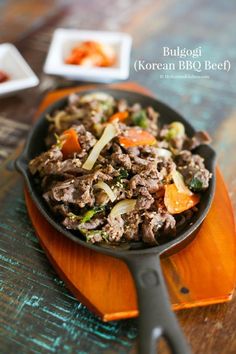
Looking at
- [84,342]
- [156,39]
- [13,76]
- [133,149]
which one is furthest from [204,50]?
[84,342]

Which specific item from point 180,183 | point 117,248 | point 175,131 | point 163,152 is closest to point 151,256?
point 117,248

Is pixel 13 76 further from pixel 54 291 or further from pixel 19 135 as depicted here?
pixel 54 291

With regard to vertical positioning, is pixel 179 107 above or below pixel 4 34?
below

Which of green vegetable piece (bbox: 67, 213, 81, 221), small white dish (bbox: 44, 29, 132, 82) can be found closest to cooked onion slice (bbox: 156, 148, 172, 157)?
green vegetable piece (bbox: 67, 213, 81, 221)

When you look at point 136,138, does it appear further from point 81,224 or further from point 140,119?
point 81,224

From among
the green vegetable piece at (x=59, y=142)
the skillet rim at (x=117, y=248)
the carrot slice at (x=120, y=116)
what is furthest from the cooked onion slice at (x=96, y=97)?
the green vegetable piece at (x=59, y=142)

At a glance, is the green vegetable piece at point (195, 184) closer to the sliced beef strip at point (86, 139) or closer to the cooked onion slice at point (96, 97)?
the sliced beef strip at point (86, 139)
